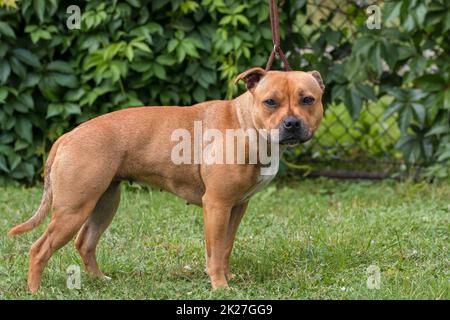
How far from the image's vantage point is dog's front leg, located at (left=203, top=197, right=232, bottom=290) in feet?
15.5

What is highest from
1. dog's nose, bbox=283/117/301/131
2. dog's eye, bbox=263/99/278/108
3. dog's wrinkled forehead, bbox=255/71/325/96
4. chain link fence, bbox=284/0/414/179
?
dog's wrinkled forehead, bbox=255/71/325/96

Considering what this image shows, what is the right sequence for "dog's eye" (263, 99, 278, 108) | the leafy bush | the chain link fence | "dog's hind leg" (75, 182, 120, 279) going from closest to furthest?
1. "dog's eye" (263, 99, 278, 108)
2. "dog's hind leg" (75, 182, 120, 279)
3. the leafy bush
4. the chain link fence

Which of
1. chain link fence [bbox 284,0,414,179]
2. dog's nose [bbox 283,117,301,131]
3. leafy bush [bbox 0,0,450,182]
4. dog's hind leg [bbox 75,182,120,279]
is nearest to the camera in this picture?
dog's nose [bbox 283,117,301,131]

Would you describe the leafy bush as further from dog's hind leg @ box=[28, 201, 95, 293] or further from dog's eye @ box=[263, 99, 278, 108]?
dog's hind leg @ box=[28, 201, 95, 293]

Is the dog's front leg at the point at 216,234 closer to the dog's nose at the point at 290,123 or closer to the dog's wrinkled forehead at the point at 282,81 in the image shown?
the dog's nose at the point at 290,123

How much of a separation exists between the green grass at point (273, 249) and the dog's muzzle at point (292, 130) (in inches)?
32.3

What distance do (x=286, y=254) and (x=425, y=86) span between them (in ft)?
8.47

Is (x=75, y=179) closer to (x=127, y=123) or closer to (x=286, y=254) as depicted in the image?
(x=127, y=123)

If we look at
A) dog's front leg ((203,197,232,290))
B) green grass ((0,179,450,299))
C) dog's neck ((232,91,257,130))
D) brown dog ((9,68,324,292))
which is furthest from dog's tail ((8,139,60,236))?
dog's neck ((232,91,257,130))

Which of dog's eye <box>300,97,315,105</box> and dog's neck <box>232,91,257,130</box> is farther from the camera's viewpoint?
dog's neck <box>232,91,257,130</box>

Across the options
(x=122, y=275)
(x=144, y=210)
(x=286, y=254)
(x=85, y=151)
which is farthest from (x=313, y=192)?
(x=85, y=151)

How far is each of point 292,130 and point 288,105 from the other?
159mm

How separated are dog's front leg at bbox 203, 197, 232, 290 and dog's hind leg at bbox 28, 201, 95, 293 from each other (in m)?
0.62

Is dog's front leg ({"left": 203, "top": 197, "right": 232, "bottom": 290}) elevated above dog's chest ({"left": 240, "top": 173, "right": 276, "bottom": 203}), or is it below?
below
